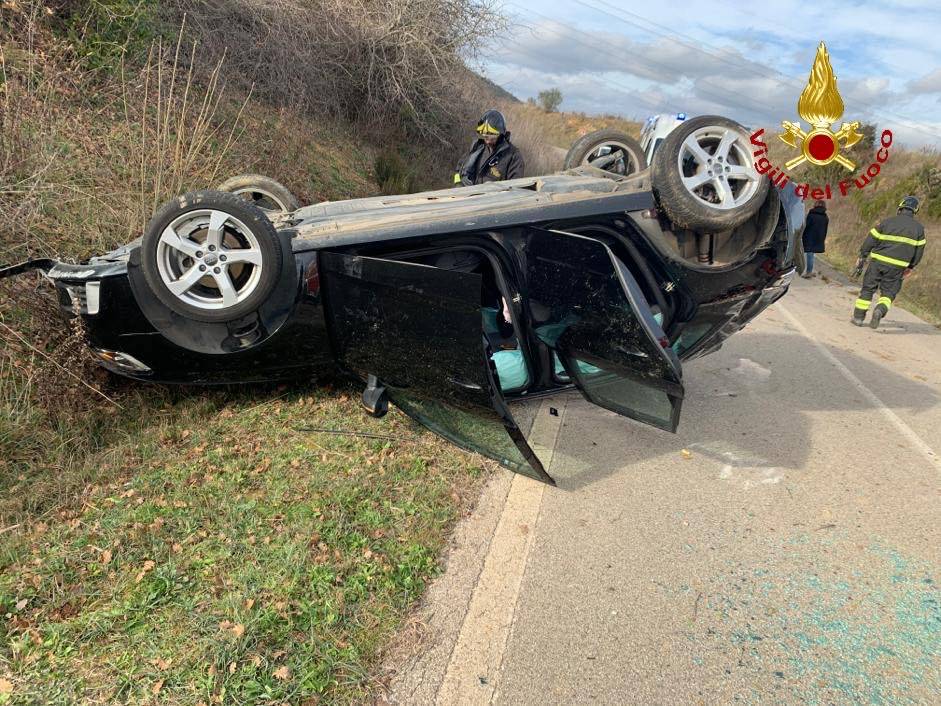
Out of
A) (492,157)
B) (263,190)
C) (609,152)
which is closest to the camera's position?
(263,190)

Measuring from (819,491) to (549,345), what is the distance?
1888 mm

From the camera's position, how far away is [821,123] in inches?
135

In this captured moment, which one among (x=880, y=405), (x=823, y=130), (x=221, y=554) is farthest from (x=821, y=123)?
(x=221, y=554)

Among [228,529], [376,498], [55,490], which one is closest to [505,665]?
[376,498]

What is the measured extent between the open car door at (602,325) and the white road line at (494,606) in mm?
791

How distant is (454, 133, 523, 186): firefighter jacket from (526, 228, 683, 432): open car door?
3.85 meters

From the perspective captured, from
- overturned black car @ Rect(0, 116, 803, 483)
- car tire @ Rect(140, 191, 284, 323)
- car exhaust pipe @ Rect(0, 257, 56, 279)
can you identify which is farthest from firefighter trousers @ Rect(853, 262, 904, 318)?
car exhaust pipe @ Rect(0, 257, 56, 279)

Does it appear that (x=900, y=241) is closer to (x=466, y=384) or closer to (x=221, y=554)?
(x=466, y=384)

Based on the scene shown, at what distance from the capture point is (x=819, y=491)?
12.5ft

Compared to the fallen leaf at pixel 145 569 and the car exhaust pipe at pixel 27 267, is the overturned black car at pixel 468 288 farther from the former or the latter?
the fallen leaf at pixel 145 569

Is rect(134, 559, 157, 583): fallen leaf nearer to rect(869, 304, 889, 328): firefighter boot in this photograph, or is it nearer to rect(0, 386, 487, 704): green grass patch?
rect(0, 386, 487, 704): green grass patch

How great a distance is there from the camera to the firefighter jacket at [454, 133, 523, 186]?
711 centimetres

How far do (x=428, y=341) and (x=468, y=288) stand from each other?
0.44 m

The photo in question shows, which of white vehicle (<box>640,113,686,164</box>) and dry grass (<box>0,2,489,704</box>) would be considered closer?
dry grass (<box>0,2,489,704</box>)
